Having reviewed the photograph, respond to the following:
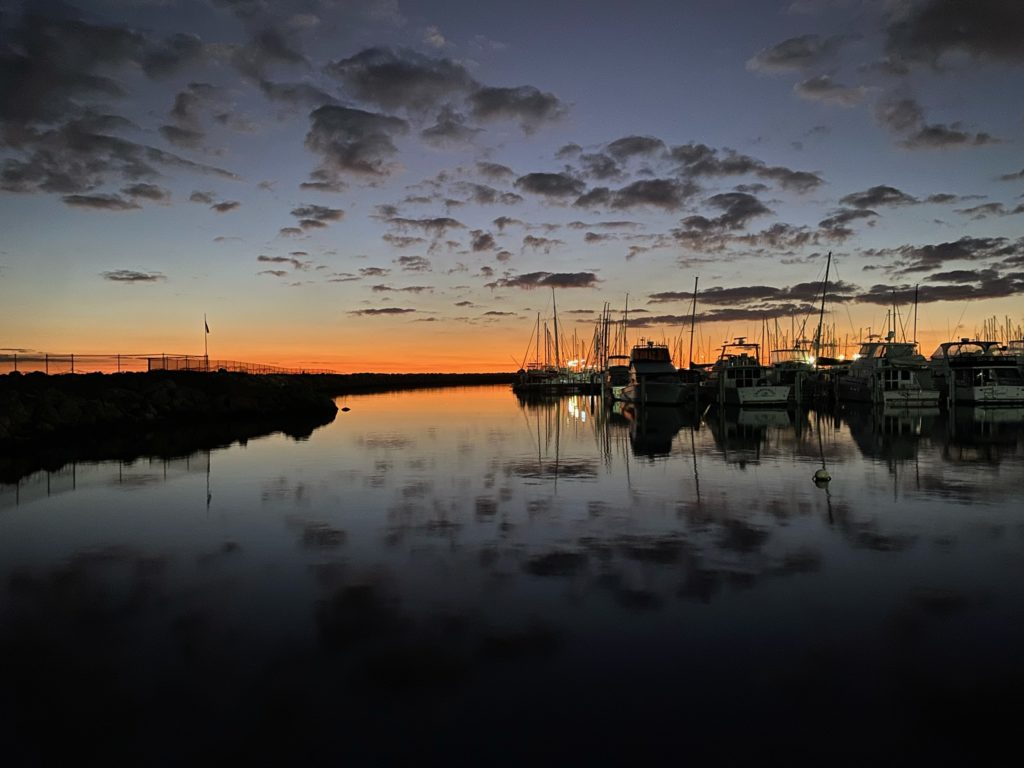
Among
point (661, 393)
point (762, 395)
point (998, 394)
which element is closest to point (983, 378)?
point (998, 394)

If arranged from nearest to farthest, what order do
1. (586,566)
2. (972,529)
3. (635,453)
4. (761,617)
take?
(761,617) < (586,566) < (972,529) < (635,453)

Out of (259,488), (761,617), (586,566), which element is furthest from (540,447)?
(761,617)

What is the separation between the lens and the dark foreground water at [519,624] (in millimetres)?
6832

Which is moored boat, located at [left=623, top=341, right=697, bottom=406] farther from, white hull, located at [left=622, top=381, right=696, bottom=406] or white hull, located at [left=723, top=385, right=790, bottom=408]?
white hull, located at [left=723, top=385, right=790, bottom=408]

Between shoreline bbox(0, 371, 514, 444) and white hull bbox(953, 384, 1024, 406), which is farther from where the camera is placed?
white hull bbox(953, 384, 1024, 406)

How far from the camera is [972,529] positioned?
14.8 m

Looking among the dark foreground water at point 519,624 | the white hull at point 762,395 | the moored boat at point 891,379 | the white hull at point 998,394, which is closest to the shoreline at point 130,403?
the dark foreground water at point 519,624

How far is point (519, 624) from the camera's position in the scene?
31.6ft

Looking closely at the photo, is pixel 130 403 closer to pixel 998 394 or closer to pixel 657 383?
pixel 657 383

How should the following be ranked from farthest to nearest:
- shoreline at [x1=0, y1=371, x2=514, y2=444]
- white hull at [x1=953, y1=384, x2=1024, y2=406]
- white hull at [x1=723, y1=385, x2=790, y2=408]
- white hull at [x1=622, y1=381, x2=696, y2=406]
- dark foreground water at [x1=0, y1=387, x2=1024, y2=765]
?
1. white hull at [x1=622, y1=381, x2=696, y2=406]
2. white hull at [x1=723, y1=385, x2=790, y2=408]
3. white hull at [x1=953, y1=384, x2=1024, y2=406]
4. shoreline at [x1=0, y1=371, x2=514, y2=444]
5. dark foreground water at [x1=0, y1=387, x2=1024, y2=765]

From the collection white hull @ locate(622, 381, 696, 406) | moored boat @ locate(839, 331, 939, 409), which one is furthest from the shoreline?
moored boat @ locate(839, 331, 939, 409)

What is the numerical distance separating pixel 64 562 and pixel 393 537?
6.08m

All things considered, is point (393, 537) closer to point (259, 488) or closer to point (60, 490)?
point (259, 488)

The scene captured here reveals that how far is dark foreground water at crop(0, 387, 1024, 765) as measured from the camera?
683cm
